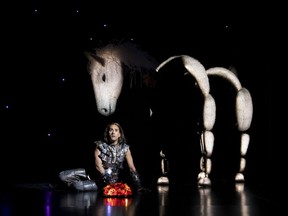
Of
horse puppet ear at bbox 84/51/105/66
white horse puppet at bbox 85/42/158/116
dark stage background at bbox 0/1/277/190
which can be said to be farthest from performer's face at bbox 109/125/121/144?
horse puppet ear at bbox 84/51/105/66

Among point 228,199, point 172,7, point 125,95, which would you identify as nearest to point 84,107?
point 125,95

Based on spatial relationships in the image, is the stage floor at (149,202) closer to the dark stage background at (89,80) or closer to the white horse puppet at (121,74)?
the white horse puppet at (121,74)

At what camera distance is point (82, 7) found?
598 centimetres

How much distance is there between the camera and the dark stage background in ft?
19.5

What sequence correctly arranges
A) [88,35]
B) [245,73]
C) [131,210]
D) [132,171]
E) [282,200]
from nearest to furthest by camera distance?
[131,210] → [282,200] → [132,171] → [88,35] → [245,73]

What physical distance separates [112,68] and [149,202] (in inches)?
93.1

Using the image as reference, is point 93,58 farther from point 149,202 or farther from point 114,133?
point 149,202

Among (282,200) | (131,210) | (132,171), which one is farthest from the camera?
(132,171)

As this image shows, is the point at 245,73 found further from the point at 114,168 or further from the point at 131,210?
the point at 131,210

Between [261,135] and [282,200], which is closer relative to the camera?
[282,200]

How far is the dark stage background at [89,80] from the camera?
5941 millimetres

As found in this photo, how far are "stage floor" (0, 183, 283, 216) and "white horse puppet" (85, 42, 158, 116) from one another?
1221mm

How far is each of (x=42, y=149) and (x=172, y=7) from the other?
218 centimetres

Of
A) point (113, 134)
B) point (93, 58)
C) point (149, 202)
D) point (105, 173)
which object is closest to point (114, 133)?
point (113, 134)
